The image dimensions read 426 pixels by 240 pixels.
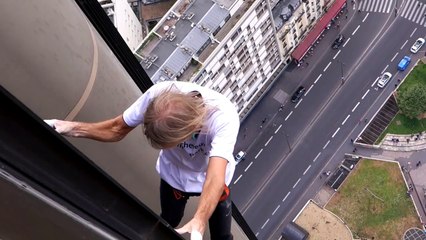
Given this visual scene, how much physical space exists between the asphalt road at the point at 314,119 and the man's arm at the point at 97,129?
43.2 metres

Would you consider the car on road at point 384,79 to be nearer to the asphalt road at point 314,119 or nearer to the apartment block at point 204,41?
the asphalt road at point 314,119

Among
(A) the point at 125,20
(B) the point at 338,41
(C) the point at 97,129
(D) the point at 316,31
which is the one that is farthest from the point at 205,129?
(B) the point at 338,41

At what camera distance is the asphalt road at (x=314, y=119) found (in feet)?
170

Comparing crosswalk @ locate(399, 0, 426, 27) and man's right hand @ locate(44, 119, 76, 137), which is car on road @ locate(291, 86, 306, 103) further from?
man's right hand @ locate(44, 119, 76, 137)

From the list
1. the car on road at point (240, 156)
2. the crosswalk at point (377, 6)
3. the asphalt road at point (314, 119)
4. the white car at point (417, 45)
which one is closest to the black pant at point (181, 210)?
the asphalt road at point (314, 119)

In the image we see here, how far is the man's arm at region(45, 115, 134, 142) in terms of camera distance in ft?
25.7

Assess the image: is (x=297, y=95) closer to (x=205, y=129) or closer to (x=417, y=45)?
(x=417, y=45)

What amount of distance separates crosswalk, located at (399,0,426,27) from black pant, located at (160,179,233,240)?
168ft

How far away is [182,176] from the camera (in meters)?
9.79

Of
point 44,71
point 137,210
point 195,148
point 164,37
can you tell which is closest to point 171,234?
point 137,210

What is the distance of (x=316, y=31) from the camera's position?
57.7 m

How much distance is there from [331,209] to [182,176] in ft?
138

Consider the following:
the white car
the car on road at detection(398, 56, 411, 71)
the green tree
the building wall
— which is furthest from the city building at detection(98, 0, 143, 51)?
the white car

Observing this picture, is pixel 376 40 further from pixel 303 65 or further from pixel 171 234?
pixel 171 234
